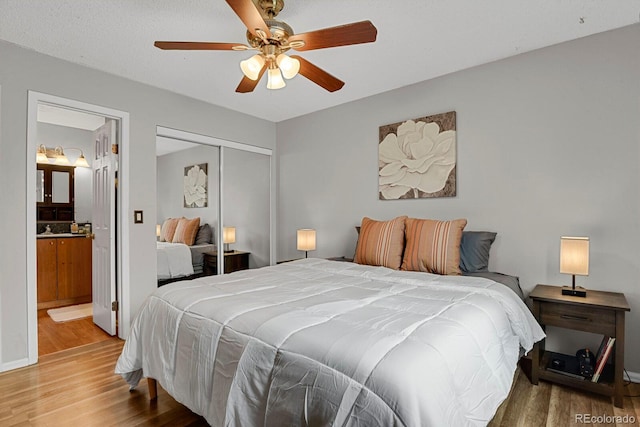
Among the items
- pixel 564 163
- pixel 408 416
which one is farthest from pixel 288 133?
pixel 408 416

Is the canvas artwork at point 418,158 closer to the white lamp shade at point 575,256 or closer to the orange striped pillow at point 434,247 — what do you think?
the orange striped pillow at point 434,247

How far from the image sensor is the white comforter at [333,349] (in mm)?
1008

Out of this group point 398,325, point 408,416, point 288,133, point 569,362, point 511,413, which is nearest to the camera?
point 408,416

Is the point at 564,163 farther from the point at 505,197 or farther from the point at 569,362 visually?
the point at 569,362

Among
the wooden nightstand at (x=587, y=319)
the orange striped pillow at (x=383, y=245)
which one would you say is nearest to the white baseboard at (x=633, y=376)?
the wooden nightstand at (x=587, y=319)

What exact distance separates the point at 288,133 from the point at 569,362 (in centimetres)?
373

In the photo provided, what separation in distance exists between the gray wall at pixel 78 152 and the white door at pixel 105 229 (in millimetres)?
1711

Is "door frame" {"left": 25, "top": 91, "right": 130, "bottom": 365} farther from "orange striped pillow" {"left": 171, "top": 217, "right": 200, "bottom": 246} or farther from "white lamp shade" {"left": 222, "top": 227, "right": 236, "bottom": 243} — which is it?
"white lamp shade" {"left": 222, "top": 227, "right": 236, "bottom": 243}

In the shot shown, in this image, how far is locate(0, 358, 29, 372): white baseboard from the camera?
2406 mm

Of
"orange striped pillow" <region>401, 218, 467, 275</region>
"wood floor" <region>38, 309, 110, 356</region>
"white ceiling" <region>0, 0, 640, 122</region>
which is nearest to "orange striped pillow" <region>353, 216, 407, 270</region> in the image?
"orange striped pillow" <region>401, 218, 467, 275</region>

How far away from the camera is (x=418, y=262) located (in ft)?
8.61

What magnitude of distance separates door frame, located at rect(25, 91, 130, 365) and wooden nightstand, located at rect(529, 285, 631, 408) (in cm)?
338

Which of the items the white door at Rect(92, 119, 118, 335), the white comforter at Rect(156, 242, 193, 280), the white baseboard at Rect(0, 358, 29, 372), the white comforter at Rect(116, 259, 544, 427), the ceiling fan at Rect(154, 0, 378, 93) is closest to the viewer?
the white comforter at Rect(116, 259, 544, 427)

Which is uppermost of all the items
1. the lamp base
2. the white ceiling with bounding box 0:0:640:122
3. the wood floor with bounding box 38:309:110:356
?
the white ceiling with bounding box 0:0:640:122
